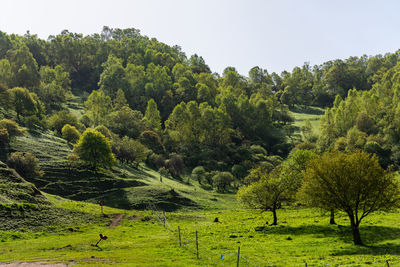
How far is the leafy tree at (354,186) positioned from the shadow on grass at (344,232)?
3.82 metres

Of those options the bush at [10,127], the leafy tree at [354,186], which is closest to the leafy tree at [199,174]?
the bush at [10,127]

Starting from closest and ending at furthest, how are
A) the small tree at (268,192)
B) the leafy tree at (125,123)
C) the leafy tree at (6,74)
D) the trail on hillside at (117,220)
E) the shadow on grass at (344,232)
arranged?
1. the shadow on grass at (344,232)
2. the small tree at (268,192)
3. the trail on hillside at (117,220)
4. the leafy tree at (125,123)
5. the leafy tree at (6,74)

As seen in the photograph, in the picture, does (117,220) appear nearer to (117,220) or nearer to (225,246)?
(117,220)

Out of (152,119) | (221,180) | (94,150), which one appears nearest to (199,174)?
(221,180)

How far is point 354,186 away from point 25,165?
9313cm

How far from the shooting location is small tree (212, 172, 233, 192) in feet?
428

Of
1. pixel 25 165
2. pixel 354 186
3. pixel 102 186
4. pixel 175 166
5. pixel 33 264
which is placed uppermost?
pixel 354 186

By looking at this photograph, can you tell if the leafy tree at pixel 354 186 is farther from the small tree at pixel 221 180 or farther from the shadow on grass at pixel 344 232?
the small tree at pixel 221 180

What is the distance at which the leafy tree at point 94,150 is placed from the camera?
110m

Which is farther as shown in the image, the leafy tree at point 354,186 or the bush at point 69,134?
the bush at point 69,134

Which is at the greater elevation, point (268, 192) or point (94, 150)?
point (94, 150)

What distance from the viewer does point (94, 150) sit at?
11031 cm

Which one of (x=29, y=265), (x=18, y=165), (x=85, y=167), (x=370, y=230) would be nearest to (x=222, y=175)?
(x=85, y=167)

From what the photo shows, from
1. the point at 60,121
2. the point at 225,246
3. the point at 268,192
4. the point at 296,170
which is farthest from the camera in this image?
the point at 60,121
